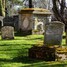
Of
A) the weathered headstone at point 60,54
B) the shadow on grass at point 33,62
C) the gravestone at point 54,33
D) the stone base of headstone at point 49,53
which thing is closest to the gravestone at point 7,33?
the gravestone at point 54,33

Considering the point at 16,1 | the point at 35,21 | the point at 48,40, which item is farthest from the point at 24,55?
the point at 16,1

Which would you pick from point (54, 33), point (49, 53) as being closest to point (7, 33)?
point (54, 33)

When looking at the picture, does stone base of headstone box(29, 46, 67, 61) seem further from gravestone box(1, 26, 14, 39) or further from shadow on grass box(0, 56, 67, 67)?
gravestone box(1, 26, 14, 39)

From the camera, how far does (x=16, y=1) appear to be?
47.6 metres

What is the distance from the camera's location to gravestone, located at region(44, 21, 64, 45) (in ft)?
38.1

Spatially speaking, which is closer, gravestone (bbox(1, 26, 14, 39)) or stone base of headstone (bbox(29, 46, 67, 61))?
stone base of headstone (bbox(29, 46, 67, 61))

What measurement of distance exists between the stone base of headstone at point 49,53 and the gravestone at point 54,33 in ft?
4.94

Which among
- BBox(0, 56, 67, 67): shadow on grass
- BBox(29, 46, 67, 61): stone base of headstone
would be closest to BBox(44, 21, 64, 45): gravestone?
BBox(29, 46, 67, 61): stone base of headstone

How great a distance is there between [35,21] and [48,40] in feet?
35.6

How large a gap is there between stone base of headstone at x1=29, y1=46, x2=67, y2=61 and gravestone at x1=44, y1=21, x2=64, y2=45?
1.51 metres

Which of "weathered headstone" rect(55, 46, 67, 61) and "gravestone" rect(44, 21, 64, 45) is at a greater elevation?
"gravestone" rect(44, 21, 64, 45)

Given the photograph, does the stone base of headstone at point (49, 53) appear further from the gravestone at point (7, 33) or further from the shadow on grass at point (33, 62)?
the gravestone at point (7, 33)

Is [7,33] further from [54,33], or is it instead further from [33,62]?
[33,62]

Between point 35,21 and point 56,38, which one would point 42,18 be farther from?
point 56,38
